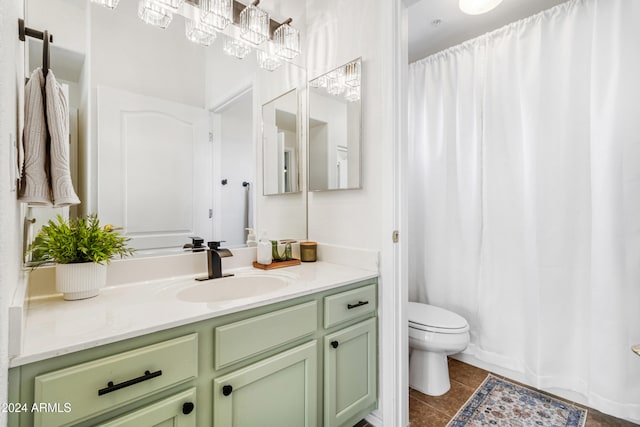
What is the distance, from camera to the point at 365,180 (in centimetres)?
159

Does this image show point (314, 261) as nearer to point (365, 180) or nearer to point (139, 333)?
point (365, 180)

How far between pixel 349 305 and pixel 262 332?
456 mm

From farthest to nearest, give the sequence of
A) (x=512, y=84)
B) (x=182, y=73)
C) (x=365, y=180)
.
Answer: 1. (x=512, y=84)
2. (x=365, y=180)
3. (x=182, y=73)

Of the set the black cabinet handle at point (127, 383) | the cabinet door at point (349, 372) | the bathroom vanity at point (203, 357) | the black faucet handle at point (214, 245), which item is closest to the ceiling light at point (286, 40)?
the black faucet handle at point (214, 245)

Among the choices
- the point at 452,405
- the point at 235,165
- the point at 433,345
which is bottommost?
the point at 452,405

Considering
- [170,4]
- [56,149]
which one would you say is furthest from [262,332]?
[170,4]

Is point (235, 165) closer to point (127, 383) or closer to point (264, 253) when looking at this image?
point (264, 253)

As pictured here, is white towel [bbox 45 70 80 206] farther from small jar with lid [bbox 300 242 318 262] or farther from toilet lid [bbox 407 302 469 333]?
toilet lid [bbox 407 302 469 333]

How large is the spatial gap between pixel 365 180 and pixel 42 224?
53.6 inches

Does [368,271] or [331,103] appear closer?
[368,271]

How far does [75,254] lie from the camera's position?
3.26 feet

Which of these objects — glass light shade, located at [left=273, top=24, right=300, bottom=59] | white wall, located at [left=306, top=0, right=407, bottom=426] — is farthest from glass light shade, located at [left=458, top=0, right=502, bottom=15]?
glass light shade, located at [left=273, top=24, right=300, bottom=59]

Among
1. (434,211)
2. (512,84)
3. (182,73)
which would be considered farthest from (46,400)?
(512,84)

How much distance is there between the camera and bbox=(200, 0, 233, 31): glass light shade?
57.8 inches
